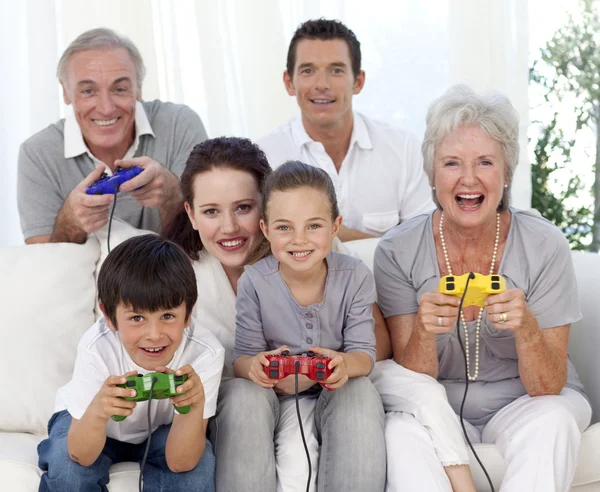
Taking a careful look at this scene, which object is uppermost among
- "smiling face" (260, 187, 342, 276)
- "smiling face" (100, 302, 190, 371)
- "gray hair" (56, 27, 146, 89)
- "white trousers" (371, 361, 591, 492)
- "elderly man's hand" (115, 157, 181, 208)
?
"gray hair" (56, 27, 146, 89)

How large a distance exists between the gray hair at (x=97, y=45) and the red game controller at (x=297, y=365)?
4.28 ft

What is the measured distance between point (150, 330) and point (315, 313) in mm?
448

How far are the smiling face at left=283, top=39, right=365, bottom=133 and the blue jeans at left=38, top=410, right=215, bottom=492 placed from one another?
4.56 feet

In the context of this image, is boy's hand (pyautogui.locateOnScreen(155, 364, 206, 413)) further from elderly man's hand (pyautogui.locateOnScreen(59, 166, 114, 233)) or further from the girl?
elderly man's hand (pyautogui.locateOnScreen(59, 166, 114, 233))

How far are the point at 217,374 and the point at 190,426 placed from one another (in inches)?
5.6

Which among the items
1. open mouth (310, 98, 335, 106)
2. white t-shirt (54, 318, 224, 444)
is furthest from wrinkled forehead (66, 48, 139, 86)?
white t-shirt (54, 318, 224, 444)

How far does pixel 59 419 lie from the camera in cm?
192

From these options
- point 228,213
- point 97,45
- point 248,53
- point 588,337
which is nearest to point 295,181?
point 228,213

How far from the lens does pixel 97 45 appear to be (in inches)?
104

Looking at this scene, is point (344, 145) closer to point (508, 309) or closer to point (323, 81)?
point (323, 81)

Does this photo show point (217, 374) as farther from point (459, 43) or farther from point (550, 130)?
point (550, 130)

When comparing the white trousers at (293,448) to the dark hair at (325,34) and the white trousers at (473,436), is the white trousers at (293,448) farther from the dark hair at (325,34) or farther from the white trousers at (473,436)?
→ the dark hair at (325,34)

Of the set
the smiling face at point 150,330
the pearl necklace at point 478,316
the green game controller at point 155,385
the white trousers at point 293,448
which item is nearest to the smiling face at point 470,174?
→ the pearl necklace at point 478,316

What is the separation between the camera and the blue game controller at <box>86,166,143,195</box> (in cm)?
233
